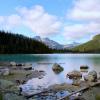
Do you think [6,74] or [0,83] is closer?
[0,83]

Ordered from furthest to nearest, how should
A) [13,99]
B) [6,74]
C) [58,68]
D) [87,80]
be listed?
1. [58,68]
2. [6,74]
3. [87,80]
4. [13,99]

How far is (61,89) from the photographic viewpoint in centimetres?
3272

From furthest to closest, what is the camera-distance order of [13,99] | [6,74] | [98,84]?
[6,74]
[98,84]
[13,99]

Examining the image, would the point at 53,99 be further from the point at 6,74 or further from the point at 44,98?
the point at 6,74

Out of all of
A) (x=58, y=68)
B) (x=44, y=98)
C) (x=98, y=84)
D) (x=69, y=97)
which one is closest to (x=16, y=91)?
A: (x=44, y=98)

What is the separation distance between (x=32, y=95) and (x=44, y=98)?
1.46 metres

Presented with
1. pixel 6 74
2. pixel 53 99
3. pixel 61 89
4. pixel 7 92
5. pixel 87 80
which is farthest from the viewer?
pixel 6 74

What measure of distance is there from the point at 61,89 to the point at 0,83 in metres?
7.57

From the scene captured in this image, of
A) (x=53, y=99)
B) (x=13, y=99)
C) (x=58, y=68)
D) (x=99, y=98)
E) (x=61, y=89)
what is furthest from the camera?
(x=58, y=68)

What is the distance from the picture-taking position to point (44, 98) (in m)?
25.9

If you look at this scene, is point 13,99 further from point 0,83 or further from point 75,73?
point 75,73

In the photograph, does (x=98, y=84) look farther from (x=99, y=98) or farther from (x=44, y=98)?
(x=99, y=98)

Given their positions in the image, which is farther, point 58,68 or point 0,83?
point 58,68

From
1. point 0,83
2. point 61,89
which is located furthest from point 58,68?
point 0,83
